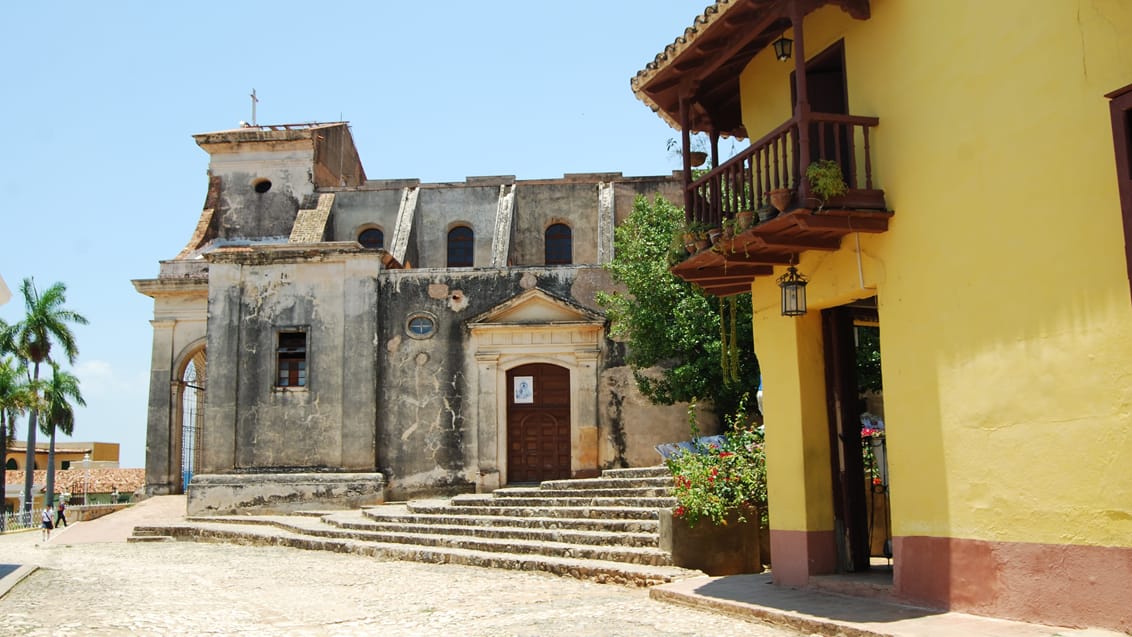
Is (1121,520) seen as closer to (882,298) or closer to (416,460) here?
(882,298)

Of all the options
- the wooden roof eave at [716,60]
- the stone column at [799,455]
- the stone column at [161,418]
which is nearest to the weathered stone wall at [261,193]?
the stone column at [161,418]

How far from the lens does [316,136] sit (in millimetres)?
29109

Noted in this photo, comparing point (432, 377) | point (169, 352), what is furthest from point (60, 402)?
point (432, 377)

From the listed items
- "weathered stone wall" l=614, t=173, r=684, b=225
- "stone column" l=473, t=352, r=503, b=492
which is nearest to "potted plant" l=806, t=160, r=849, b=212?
"stone column" l=473, t=352, r=503, b=492

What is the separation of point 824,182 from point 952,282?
4.43 ft

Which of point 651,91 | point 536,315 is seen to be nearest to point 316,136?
point 536,315

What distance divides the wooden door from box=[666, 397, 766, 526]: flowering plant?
31.4ft

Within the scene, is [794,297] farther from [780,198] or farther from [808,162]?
[808,162]

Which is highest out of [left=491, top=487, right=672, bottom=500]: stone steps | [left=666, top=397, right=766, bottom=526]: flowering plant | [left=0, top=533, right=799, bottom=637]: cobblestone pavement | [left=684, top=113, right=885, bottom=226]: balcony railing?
[left=684, top=113, right=885, bottom=226]: balcony railing

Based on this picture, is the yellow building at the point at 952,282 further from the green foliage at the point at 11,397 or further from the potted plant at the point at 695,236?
the green foliage at the point at 11,397

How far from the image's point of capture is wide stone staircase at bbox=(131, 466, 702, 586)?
12992 millimetres

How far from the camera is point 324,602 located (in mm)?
10672

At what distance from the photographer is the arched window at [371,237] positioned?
92.9 ft

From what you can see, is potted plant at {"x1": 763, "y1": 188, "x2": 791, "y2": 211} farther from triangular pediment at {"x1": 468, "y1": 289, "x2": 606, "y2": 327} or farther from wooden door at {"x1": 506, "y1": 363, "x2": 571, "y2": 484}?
wooden door at {"x1": 506, "y1": 363, "x2": 571, "y2": 484}
